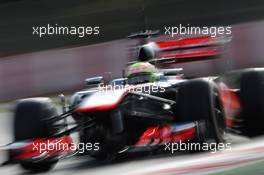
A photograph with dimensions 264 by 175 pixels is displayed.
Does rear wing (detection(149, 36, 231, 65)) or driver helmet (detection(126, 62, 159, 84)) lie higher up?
rear wing (detection(149, 36, 231, 65))

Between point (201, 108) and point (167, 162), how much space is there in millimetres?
816

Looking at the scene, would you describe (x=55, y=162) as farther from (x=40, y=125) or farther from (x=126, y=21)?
(x=126, y=21)

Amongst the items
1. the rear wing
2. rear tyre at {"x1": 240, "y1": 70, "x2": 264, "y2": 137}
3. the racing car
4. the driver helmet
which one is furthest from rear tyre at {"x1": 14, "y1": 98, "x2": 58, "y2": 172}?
rear tyre at {"x1": 240, "y1": 70, "x2": 264, "y2": 137}

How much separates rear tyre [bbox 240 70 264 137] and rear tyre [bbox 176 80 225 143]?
75 cm

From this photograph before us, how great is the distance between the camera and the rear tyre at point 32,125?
6699mm

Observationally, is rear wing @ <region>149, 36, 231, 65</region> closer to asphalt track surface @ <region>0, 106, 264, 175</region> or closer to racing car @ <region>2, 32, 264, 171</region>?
racing car @ <region>2, 32, 264, 171</region>

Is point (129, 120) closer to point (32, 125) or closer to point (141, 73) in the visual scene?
point (141, 73)

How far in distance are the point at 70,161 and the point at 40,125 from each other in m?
0.68

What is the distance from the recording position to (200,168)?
11.9 ft

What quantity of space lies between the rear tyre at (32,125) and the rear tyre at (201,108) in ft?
4.48

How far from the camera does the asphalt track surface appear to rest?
364 cm

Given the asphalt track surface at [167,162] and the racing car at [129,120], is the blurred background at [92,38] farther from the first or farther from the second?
the racing car at [129,120]

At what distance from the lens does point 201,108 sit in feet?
21.6

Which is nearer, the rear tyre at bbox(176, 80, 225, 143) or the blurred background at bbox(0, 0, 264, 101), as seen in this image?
the rear tyre at bbox(176, 80, 225, 143)
